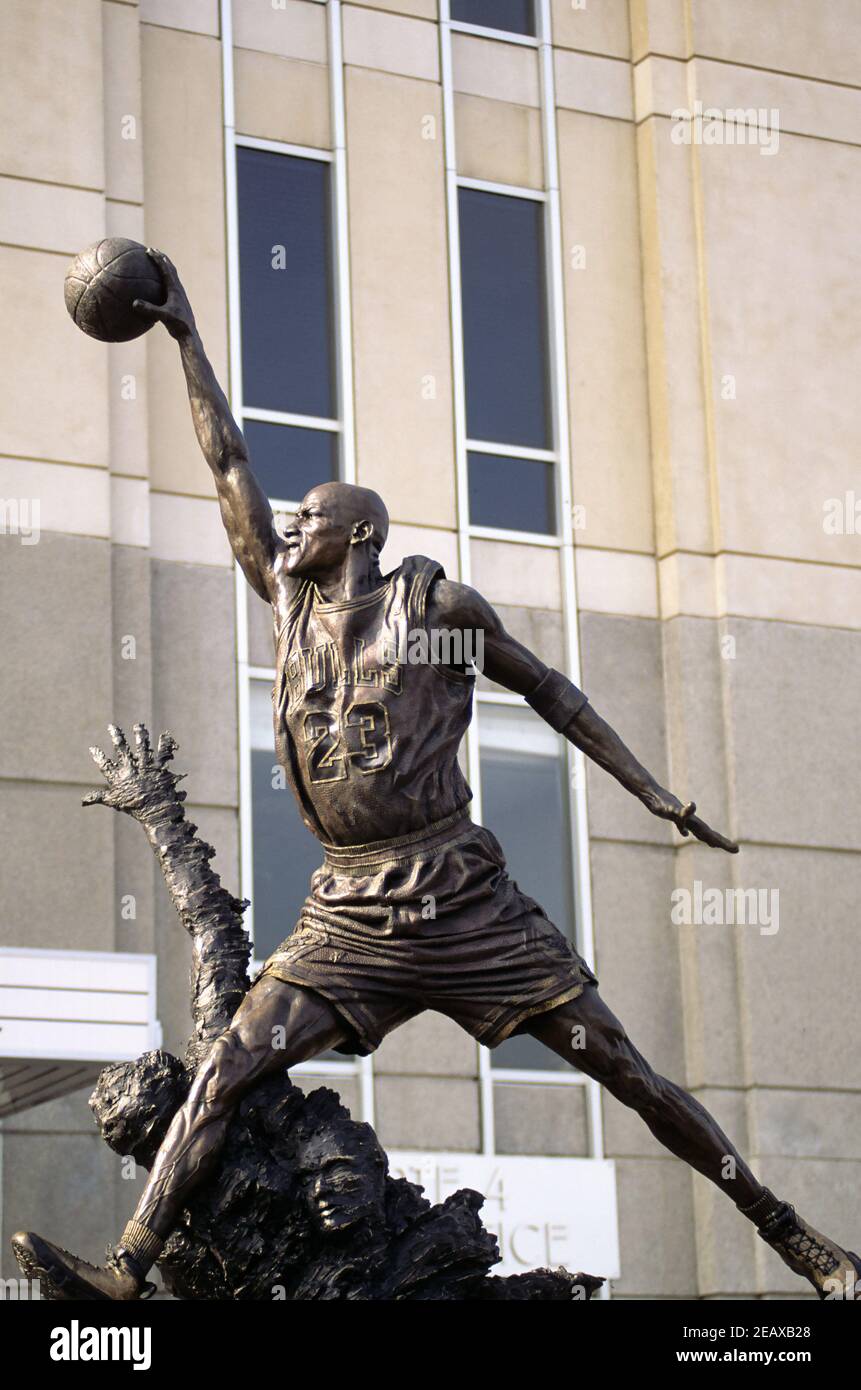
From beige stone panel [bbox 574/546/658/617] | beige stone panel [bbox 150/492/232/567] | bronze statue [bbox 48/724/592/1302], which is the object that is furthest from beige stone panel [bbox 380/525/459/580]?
bronze statue [bbox 48/724/592/1302]

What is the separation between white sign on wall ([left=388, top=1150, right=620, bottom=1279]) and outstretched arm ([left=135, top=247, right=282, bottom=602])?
7728mm

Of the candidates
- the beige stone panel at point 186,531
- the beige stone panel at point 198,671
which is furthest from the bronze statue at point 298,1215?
the beige stone panel at point 186,531

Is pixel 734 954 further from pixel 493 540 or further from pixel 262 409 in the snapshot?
pixel 262 409

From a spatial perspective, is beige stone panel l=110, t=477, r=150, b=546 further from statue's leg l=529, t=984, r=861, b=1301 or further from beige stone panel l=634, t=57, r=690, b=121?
statue's leg l=529, t=984, r=861, b=1301

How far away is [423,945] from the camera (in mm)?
5871

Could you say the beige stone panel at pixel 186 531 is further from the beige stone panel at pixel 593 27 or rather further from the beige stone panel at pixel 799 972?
the beige stone panel at pixel 593 27

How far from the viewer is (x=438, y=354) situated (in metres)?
15.1

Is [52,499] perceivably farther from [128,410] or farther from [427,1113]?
[427,1113]

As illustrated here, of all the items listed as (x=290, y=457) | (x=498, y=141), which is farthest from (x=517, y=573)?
(x=498, y=141)

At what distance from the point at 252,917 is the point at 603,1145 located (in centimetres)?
287

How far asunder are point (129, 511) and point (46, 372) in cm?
103

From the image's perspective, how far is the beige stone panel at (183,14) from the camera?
14.7 meters

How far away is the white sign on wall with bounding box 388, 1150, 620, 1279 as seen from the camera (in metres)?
13.6

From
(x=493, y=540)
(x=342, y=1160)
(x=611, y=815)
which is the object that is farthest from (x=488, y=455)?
(x=342, y=1160)
